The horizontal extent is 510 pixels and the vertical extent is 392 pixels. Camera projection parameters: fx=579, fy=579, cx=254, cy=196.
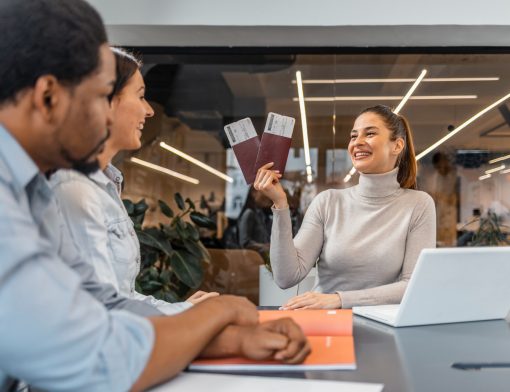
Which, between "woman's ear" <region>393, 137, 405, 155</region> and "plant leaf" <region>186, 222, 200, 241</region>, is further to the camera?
"plant leaf" <region>186, 222, 200, 241</region>

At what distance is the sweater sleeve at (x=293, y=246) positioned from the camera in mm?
2102

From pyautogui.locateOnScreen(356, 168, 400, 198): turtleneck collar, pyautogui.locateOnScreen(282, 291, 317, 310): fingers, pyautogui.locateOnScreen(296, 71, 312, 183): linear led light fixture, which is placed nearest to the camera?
pyautogui.locateOnScreen(282, 291, 317, 310): fingers

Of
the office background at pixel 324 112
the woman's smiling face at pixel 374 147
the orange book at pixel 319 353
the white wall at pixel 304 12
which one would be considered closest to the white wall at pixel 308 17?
the white wall at pixel 304 12

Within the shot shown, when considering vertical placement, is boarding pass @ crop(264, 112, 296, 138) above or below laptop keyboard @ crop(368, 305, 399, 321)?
above

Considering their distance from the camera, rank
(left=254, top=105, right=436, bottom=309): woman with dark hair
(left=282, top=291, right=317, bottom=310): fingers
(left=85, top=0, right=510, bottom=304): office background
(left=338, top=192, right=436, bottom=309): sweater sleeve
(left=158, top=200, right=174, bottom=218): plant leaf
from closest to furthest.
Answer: (left=282, top=291, right=317, bottom=310): fingers → (left=338, top=192, right=436, bottom=309): sweater sleeve → (left=254, top=105, right=436, bottom=309): woman with dark hair → (left=158, top=200, right=174, bottom=218): plant leaf → (left=85, top=0, right=510, bottom=304): office background

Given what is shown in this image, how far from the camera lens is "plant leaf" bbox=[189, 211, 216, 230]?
175 inches

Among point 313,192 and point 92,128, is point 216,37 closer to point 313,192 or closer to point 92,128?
point 313,192

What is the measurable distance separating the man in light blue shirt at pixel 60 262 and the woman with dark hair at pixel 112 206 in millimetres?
141

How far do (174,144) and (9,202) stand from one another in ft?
13.2

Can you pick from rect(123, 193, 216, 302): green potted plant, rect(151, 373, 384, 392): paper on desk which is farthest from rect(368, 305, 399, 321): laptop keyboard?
rect(123, 193, 216, 302): green potted plant

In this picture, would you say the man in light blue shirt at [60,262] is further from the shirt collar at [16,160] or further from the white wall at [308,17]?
the white wall at [308,17]

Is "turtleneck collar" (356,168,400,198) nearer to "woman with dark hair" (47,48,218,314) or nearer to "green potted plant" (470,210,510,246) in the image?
"woman with dark hair" (47,48,218,314)

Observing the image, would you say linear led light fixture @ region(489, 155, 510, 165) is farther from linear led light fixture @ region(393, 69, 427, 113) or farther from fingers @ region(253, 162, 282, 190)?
A: fingers @ region(253, 162, 282, 190)

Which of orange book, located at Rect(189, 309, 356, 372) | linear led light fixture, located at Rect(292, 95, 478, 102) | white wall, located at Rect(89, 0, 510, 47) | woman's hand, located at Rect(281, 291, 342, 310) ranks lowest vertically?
woman's hand, located at Rect(281, 291, 342, 310)
